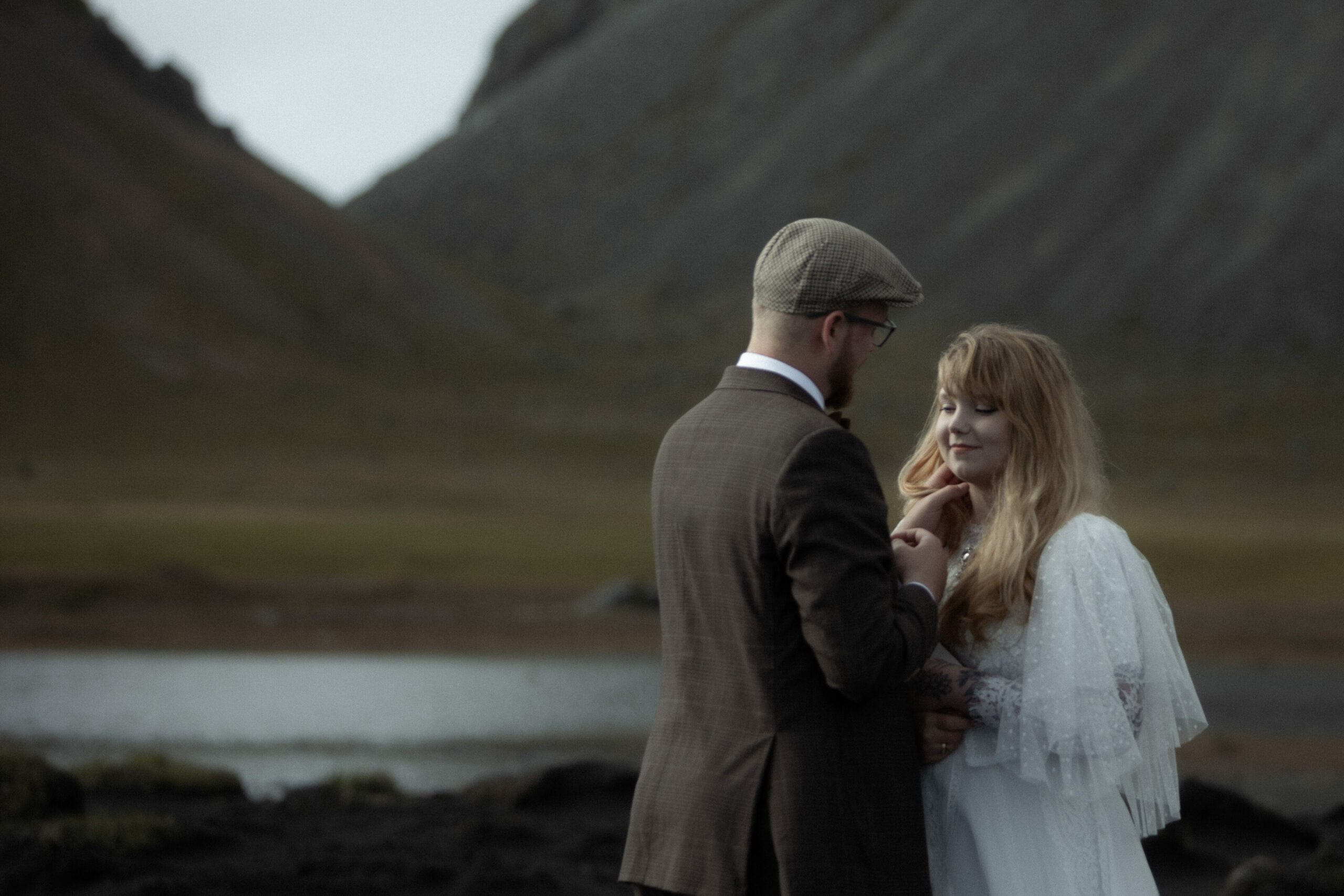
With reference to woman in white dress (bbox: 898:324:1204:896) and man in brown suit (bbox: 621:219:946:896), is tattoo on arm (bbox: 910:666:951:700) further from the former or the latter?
man in brown suit (bbox: 621:219:946:896)

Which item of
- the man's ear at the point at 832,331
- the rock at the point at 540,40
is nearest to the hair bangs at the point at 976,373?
the man's ear at the point at 832,331

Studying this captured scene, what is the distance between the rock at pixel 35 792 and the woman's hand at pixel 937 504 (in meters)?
5.27

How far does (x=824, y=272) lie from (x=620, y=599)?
1795cm

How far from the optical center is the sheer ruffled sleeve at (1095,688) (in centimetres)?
316

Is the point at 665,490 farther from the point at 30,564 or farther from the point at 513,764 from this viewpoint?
the point at 30,564

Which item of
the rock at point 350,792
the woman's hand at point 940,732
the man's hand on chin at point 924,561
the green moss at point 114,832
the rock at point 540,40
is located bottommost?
the green moss at point 114,832

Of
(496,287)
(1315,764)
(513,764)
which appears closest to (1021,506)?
(513,764)

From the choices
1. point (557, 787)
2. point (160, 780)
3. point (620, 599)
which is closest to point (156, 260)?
point (620, 599)

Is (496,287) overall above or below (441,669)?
above

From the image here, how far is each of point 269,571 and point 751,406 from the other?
22036mm

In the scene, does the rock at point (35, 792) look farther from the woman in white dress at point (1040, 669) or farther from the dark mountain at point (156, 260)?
the dark mountain at point (156, 260)

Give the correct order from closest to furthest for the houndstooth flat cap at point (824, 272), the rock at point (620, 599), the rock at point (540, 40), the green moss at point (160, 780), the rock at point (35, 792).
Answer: the houndstooth flat cap at point (824, 272), the rock at point (35, 792), the green moss at point (160, 780), the rock at point (620, 599), the rock at point (540, 40)

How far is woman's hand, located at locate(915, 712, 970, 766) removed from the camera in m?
3.24

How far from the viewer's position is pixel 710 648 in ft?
9.92
